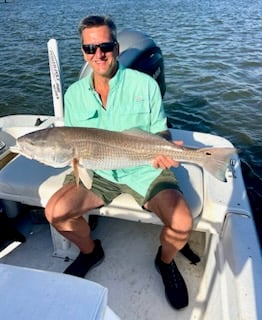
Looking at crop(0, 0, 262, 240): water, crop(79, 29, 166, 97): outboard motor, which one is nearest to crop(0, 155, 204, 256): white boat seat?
crop(79, 29, 166, 97): outboard motor

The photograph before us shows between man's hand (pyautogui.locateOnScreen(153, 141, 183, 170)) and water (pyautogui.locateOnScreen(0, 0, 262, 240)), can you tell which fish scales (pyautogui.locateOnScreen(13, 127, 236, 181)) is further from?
water (pyautogui.locateOnScreen(0, 0, 262, 240))

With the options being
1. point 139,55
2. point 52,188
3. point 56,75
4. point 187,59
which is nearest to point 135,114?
point 52,188

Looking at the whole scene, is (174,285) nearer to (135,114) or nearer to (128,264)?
(128,264)

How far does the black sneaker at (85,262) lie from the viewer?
2787mm

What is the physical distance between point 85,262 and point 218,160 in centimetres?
126

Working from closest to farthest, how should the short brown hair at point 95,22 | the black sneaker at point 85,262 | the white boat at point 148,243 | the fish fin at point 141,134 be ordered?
the white boat at point 148,243
the fish fin at point 141,134
the short brown hair at point 95,22
the black sneaker at point 85,262

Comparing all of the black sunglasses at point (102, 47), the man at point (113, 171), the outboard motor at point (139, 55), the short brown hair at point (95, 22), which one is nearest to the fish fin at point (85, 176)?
the man at point (113, 171)

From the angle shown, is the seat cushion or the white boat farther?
the seat cushion

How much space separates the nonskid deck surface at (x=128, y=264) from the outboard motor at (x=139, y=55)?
162cm

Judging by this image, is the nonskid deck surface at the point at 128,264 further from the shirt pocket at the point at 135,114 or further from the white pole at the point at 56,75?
the white pole at the point at 56,75

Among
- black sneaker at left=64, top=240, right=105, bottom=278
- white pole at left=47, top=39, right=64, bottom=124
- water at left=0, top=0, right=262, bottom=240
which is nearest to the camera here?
black sneaker at left=64, top=240, right=105, bottom=278

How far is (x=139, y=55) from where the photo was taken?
4.04 meters

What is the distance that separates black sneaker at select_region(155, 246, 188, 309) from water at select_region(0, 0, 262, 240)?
199 centimetres

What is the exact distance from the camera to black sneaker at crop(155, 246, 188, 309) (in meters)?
2.58
